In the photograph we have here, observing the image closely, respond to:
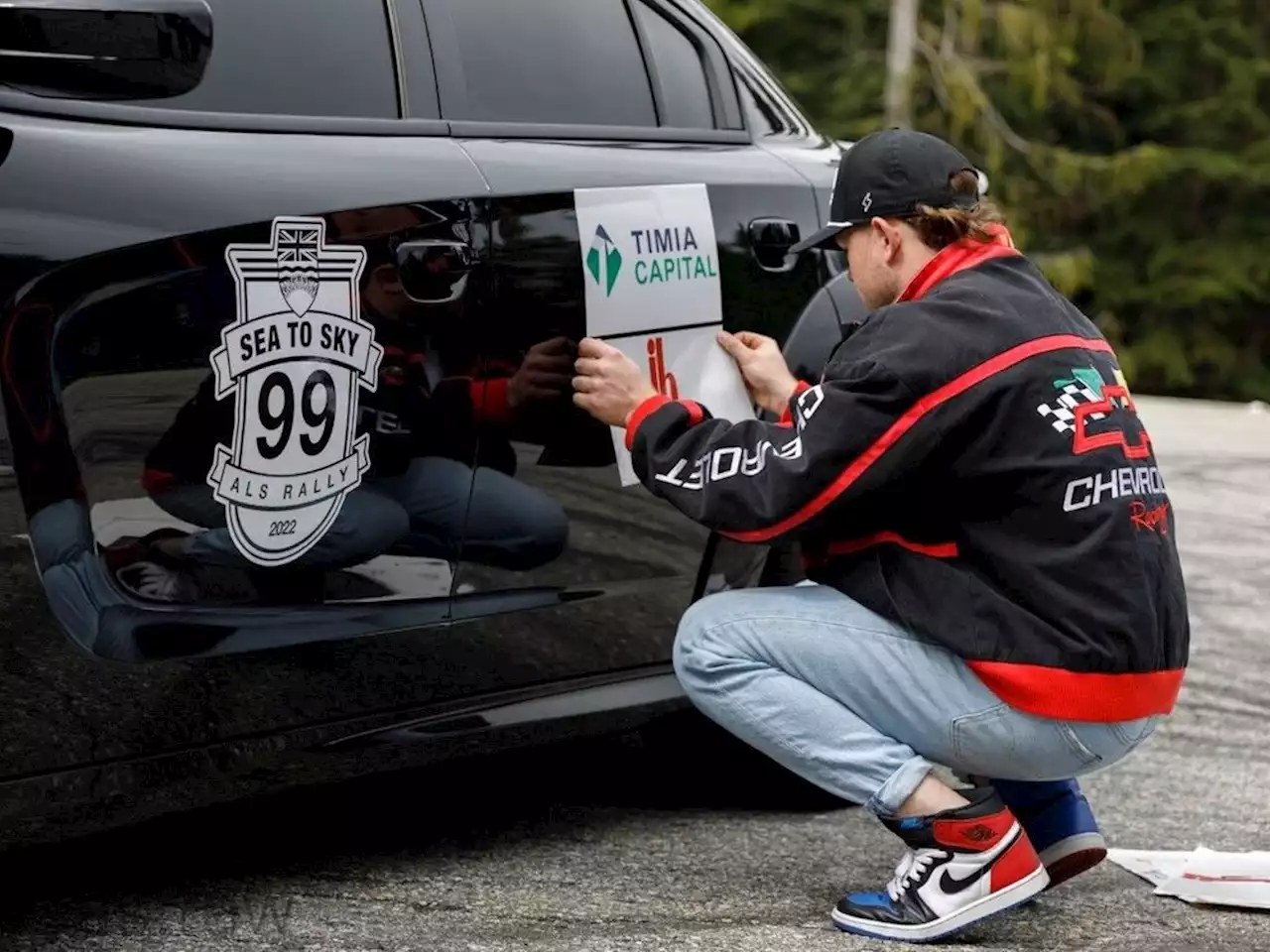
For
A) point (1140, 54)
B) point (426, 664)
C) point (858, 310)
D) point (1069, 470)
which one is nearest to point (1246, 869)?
point (1069, 470)

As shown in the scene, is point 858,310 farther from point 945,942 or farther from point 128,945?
point 128,945

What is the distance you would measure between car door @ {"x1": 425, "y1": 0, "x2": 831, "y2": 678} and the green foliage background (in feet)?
64.4

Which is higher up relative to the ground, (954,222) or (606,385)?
(954,222)

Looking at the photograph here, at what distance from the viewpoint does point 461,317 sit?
105 inches

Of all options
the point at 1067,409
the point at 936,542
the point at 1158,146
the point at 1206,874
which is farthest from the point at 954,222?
the point at 1158,146

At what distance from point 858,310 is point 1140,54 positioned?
2115 cm

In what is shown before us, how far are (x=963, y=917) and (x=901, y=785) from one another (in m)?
0.23

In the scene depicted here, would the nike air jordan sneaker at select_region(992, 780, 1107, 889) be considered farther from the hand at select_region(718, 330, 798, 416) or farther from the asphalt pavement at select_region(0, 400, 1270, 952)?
the hand at select_region(718, 330, 798, 416)

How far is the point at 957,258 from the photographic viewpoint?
2.85 metres

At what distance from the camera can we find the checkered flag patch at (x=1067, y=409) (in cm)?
265

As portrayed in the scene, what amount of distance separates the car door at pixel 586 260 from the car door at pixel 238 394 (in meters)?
0.08

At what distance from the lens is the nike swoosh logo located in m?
2.75

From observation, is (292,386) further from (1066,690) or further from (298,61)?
(1066,690)

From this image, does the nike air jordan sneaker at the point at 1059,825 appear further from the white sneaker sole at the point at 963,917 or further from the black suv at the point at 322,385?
the black suv at the point at 322,385
